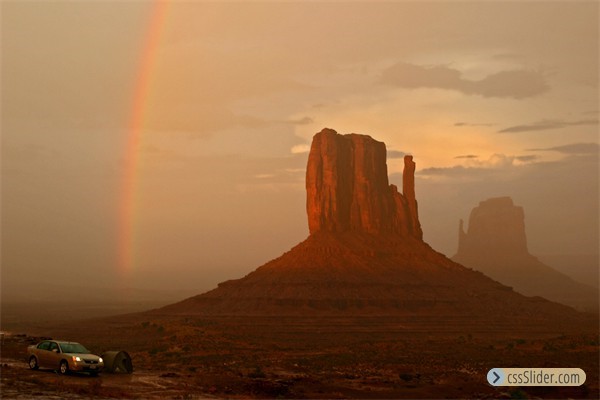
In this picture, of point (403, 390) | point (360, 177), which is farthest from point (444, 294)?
point (403, 390)

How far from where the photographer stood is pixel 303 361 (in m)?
54.5

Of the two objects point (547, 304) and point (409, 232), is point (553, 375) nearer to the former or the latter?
point (547, 304)

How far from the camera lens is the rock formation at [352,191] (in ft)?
446

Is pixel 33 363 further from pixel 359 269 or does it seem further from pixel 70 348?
pixel 359 269

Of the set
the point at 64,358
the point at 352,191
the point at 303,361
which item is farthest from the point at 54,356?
the point at 352,191

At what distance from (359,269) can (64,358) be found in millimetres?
85281

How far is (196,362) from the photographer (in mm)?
52719

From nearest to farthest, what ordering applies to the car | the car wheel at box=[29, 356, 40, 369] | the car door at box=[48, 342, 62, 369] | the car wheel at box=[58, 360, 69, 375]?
the car < the car wheel at box=[58, 360, 69, 375] < the car door at box=[48, 342, 62, 369] < the car wheel at box=[29, 356, 40, 369]

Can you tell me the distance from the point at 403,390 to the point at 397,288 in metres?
77.7

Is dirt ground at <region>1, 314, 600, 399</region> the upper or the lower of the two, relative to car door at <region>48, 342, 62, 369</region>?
lower

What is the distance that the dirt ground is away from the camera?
36781 mm

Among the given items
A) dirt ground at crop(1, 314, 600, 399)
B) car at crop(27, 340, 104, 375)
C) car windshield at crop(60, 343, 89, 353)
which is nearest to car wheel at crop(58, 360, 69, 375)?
car at crop(27, 340, 104, 375)

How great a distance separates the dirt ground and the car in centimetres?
51

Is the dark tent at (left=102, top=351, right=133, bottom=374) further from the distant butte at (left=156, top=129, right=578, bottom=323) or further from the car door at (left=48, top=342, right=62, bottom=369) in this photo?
the distant butte at (left=156, top=129, right=578, bottom=323)
